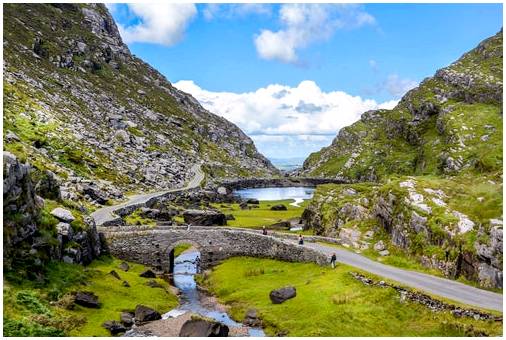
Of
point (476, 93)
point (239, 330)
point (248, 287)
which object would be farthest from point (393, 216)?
point (476, 93)

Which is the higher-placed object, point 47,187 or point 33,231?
point 47,187

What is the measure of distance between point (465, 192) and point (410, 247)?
10.8m

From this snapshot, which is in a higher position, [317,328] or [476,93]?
[476,93]

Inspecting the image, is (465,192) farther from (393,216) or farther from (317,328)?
(317,328)

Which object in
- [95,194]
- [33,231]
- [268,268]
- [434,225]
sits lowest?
[268,268]

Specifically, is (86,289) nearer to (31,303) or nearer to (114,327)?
(114,327)

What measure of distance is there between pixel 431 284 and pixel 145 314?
3238cm

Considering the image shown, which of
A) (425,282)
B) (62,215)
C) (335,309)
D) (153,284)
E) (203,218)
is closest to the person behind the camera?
(335,309)

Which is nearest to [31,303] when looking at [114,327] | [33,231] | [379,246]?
[114,327]

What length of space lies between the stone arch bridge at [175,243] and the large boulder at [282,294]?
18.2 m

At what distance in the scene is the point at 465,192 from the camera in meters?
69.1

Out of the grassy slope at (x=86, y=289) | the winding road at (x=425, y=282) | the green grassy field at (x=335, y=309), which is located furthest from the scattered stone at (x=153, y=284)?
the winding road at (x=425, y=282)

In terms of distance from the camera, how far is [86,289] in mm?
62094

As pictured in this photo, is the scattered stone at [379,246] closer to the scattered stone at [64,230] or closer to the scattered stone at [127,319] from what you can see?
the scattered stone at [127,319]
